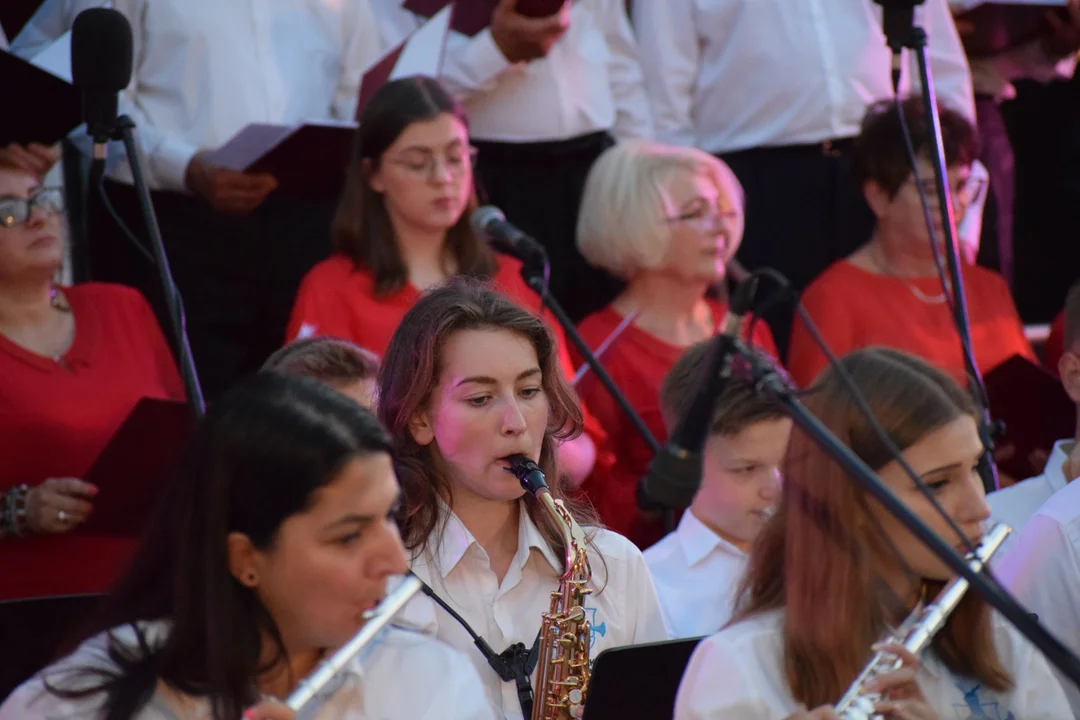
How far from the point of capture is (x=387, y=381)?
2.73 meters

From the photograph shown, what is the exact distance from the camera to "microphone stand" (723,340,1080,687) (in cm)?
165

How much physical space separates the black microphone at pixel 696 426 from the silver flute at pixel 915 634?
404 millimetres

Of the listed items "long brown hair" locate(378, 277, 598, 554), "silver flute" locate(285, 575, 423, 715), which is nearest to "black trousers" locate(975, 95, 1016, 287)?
"long brown hair" locate(378, 277, 598, 554)

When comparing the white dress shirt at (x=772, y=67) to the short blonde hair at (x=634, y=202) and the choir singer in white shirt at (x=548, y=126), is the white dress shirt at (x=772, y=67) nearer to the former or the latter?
the choir singer in white shirt at (x=548, y=126)

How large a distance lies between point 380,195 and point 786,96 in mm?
1429

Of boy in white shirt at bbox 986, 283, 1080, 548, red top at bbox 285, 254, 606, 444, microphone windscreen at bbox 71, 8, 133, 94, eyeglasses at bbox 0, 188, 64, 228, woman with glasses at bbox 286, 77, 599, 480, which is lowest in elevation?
boy in white shirt at bbox 986, 283, 1080, 548

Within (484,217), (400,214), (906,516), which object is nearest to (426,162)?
(400,214)

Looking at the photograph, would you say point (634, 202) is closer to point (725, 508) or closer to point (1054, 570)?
point (725, 508)

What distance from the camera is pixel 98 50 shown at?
2.97 meters

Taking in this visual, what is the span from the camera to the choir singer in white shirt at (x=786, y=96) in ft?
15.2

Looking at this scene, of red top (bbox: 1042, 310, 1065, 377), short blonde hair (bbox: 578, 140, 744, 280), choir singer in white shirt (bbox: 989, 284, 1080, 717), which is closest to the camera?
choir singer in white shirt (bbox: 989, 284, 1080, 717)

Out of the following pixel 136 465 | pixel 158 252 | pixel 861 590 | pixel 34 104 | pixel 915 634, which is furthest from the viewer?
pixel 34 104

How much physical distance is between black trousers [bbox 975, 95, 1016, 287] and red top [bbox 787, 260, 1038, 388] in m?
0.52

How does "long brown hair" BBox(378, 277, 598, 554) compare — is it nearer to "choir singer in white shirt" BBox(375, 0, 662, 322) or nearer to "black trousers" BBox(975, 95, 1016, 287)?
"choir singer in white shirt" BBox(375, 0, 662, 322)
